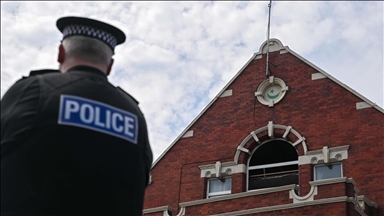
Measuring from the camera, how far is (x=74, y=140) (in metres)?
3.85

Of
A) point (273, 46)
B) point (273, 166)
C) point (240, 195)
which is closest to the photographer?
point (240, 195)

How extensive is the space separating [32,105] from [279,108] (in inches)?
564

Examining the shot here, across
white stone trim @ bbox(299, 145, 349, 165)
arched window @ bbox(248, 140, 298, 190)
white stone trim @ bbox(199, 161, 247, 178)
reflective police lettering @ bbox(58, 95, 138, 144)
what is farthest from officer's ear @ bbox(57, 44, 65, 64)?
white stone trim @ bbox(199, 161, 247, 178)

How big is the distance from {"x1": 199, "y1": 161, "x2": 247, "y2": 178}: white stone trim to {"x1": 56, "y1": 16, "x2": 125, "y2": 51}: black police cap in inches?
520

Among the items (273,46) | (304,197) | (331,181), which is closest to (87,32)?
(331,181)

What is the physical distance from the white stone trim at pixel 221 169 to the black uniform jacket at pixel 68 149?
43.6 feet

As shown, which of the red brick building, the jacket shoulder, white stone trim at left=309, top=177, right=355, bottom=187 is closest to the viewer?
the jacket shoulder

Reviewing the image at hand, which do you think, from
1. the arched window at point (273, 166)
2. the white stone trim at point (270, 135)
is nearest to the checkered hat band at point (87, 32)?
the arched window at point (273, 166)

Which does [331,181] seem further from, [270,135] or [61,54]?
[61,54]

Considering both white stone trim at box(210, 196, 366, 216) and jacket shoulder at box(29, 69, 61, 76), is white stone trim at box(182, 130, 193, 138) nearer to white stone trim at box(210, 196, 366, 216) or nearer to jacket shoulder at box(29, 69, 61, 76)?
white stone trim at box(210, 196, 366, 216)

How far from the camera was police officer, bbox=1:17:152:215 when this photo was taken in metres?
3.77

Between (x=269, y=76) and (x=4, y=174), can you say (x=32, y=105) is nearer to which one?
(x=4, y=174)

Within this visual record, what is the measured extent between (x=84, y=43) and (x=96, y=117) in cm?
54

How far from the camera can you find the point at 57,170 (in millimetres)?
3775
